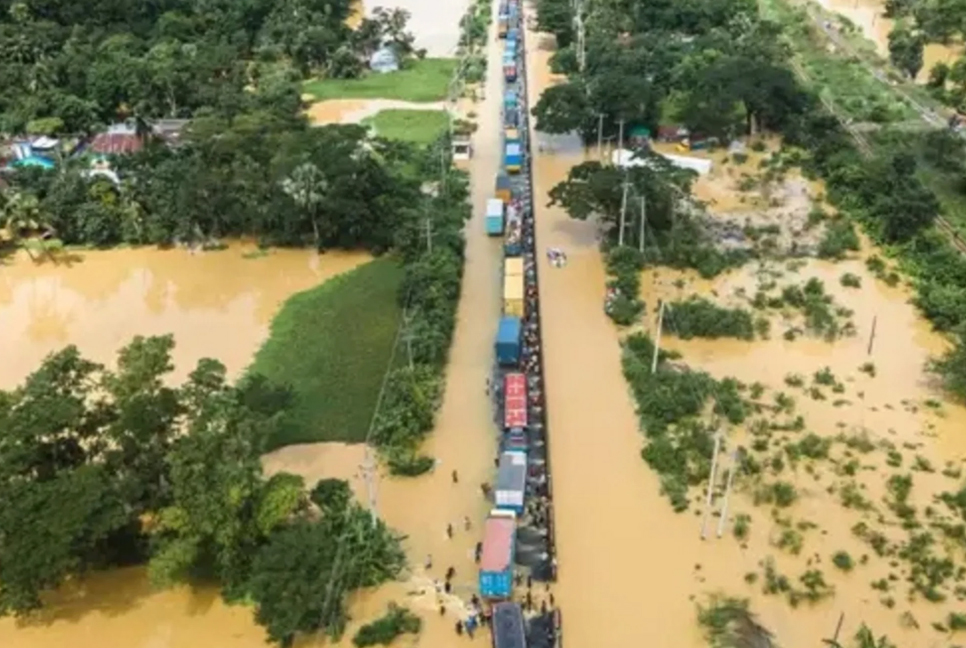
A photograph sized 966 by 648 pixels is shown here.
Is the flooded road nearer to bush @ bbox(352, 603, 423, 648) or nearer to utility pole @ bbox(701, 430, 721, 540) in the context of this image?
bush @ bbox(352, 603, 423, 648)

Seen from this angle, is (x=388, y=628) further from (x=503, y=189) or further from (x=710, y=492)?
(x=503, y=189)

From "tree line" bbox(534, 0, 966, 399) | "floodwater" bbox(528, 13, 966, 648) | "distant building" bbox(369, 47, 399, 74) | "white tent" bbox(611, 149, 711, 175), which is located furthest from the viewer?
"distant building" bbox(369, 47, 399, 74)

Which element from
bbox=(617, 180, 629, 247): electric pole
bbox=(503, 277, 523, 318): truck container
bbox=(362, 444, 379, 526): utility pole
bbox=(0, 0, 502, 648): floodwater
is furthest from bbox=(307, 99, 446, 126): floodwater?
bbox=(362, 444, 379, 526): utility pole

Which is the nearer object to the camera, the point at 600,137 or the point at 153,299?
the point at 153,299

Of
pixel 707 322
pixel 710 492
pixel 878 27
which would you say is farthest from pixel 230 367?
pixel 878 27

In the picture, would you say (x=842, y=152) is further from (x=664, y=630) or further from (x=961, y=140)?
(x=664, y=630)

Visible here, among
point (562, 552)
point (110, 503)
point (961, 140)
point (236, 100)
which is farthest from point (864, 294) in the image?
point (236, 100)

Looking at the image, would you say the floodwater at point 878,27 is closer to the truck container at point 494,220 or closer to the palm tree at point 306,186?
the truck container at point 494,220
